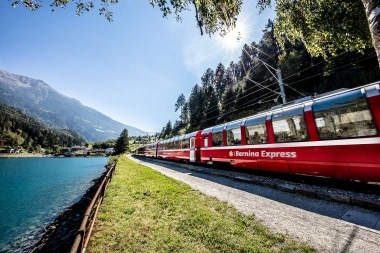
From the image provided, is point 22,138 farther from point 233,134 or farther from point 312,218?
point 312,218

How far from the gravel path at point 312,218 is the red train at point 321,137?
179cm

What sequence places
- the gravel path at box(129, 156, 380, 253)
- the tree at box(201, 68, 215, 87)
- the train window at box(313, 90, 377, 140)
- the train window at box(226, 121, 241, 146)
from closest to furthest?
the gravel path at box(129, 156, 380, 253), the train window at box(313, 90, 377, 140), the train window at box(226, 121, 241, 146), the tree at box(201, 68, 215, 87)

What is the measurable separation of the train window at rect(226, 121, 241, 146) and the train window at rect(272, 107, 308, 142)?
3.24 meters

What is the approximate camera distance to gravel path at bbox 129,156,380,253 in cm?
377

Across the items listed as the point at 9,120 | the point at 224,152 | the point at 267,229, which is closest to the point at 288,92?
the point at 224,152

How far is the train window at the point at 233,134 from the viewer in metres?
13.4

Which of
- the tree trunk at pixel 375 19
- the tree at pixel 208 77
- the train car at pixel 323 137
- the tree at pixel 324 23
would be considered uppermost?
the tree at pixel 208 77

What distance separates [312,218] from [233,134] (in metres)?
9.21

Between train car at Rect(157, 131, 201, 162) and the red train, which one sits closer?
the red train

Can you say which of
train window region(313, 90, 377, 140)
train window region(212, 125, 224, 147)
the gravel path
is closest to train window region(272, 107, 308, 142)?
train window region(313, 90, 377, 140)

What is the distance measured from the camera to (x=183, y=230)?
496 cm

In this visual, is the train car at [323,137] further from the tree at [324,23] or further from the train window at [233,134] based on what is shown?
the tree at [324,23]

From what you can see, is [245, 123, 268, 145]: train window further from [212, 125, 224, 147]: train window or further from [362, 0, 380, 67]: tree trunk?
[362, 0, 380, 67]: tree trunk

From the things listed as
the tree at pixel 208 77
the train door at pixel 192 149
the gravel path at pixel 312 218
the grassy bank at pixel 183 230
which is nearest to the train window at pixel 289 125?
the gravel path at pixel 312 218
